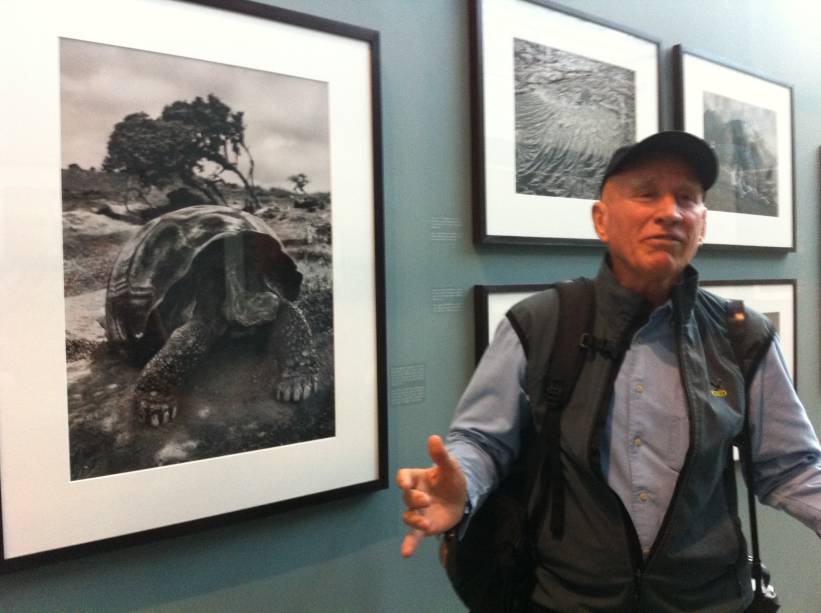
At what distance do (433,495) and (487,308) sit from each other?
1.77ft

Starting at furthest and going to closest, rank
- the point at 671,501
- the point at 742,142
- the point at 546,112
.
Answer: the point at 742,142, the point at 546,112, the point at 671,501

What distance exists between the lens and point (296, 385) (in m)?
1.08

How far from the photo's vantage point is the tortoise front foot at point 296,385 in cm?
107

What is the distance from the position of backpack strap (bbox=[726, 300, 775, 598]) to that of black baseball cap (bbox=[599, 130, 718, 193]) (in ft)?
0.72

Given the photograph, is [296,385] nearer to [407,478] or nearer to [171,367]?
[171,367]

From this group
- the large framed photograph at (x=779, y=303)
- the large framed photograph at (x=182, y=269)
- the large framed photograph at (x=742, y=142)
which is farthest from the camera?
the large framed photograph at (x=779, y=303)

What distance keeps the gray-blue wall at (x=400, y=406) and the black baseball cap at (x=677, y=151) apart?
Answer: 0.39 m

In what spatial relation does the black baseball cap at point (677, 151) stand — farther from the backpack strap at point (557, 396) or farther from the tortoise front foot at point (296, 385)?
the tortoise front foot at point (296, 385)

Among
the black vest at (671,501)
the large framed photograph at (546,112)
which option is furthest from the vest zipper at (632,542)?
the large framed photograph at (546,112)

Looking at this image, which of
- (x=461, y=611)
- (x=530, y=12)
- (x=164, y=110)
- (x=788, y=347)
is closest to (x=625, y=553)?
(x=461, y=611)

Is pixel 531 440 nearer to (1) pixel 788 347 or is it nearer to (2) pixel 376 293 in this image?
(2) pixel 376 293

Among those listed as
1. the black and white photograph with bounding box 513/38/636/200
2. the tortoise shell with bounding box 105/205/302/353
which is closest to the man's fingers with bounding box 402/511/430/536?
the tortoise shell with bounding box 105/205/302/353

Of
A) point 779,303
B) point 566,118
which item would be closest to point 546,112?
point 566,118

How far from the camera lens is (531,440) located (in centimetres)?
97
